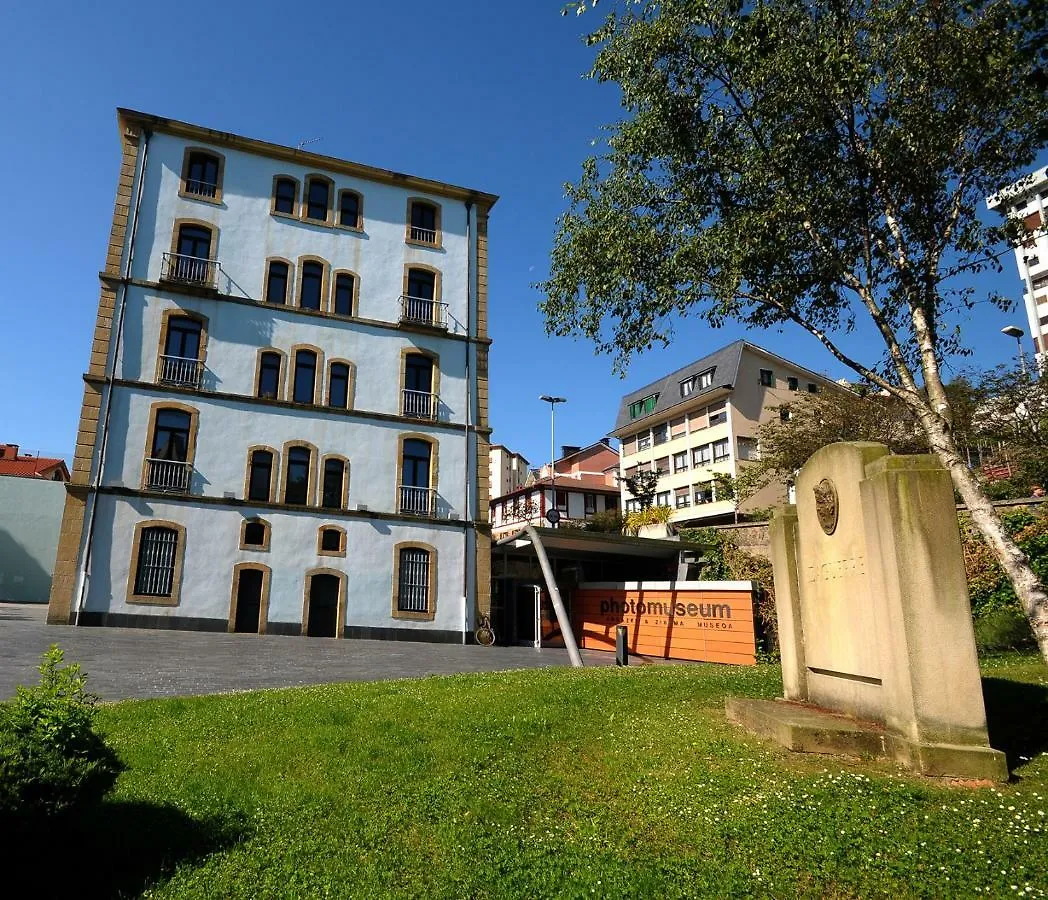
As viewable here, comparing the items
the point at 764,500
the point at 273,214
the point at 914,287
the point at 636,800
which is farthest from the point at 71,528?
the point at 764,500

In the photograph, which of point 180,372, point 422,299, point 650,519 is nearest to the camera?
point 180,372

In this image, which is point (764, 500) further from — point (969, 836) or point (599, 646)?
point (969, 836)

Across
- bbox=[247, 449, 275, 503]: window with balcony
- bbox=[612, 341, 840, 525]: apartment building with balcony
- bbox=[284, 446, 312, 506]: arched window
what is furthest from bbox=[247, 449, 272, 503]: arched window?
bbox=[612, 341, 840, 525]: apartment building with balcony

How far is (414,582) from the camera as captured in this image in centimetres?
2548

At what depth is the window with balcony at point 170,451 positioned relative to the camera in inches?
903

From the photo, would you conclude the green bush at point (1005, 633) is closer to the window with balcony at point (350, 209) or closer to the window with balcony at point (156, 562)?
the window with balcony at point (156, 562)

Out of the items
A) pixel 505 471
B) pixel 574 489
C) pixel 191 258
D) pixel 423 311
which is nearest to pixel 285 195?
pixel 191 258

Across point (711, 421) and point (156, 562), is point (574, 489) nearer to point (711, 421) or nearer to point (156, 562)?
point (711, 421)

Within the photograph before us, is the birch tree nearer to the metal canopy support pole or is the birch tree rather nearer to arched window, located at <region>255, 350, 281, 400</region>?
the metal canopy support pole

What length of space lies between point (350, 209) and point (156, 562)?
14696 mm

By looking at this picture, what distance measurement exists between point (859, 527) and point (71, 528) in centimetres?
2231

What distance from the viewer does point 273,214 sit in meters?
26.4

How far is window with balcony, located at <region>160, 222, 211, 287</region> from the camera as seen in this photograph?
962 inches

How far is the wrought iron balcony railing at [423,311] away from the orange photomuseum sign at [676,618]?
38.2 feet
